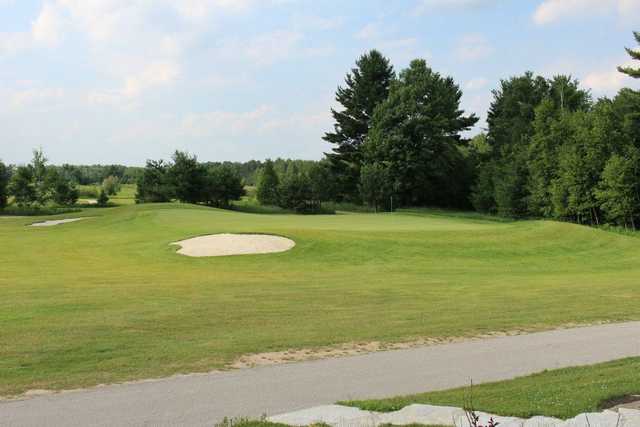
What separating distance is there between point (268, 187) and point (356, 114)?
16851 millimetres

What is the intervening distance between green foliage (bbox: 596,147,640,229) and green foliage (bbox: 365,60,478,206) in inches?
1029

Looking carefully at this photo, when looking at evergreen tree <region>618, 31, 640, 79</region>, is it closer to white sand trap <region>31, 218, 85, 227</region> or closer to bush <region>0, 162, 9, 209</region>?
white sand trap <region>31, 218, 85, 227</region>

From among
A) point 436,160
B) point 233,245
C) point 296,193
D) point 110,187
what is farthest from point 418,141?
point 110,187

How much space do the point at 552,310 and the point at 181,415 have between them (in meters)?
11.2

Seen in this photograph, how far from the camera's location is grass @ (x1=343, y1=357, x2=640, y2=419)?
259 inches

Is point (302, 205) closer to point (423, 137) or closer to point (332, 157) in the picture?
point (332, 157)

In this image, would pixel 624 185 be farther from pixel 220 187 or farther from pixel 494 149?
pixel 220 187

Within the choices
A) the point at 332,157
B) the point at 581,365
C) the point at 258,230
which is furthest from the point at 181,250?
the point at 332,157

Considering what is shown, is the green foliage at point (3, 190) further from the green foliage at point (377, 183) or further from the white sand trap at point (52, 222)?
the green foliage at point (377, 183)

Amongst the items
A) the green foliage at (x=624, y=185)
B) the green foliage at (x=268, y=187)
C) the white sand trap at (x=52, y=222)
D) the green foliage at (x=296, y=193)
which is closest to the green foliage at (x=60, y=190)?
the green foliage at (x=268, y=187)

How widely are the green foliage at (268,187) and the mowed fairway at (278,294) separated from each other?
44421 millimetres

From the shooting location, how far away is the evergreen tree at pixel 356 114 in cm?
8519

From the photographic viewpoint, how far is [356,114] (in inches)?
3415

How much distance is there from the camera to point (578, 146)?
55250 mm
